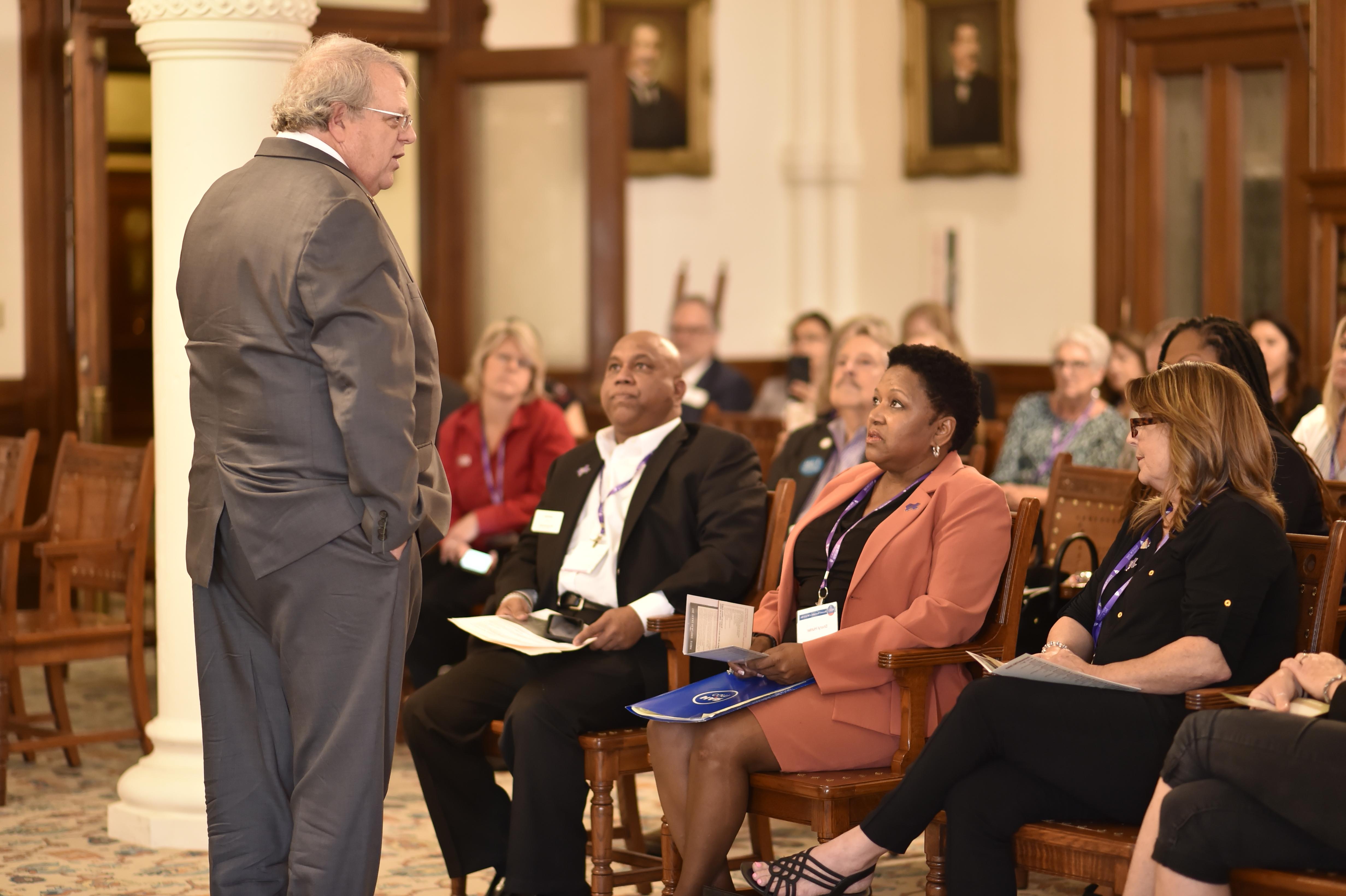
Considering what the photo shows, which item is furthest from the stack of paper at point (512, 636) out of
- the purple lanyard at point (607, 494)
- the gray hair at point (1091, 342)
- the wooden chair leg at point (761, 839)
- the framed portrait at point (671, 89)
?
the framed portrait at point (671, 89)

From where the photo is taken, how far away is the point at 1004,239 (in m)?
8.73

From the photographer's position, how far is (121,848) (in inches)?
173

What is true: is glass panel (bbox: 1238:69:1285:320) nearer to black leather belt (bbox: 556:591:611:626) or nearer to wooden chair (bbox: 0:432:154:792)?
black leather belt (bbox: 556:591:611:626)

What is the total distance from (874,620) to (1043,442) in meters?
2.85

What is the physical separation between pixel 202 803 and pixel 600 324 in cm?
392

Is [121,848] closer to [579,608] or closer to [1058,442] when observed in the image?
[579,608]

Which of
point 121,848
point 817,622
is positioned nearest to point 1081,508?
point 817,622

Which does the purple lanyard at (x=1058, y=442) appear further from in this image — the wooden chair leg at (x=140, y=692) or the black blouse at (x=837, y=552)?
the wooden chair leg at (x=140, y=692)

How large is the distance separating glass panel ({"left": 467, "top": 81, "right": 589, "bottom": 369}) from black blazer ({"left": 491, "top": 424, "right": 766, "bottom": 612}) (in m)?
3.86

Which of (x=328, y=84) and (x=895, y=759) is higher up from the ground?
(x=328, y=84)

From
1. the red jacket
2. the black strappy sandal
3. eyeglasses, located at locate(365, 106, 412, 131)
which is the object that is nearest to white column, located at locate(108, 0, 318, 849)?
the red jacket

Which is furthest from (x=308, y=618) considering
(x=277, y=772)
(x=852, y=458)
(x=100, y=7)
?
(x=100, y=7)

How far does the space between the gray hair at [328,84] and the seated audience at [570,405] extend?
12.3 ft

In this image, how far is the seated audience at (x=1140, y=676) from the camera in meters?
2.92
